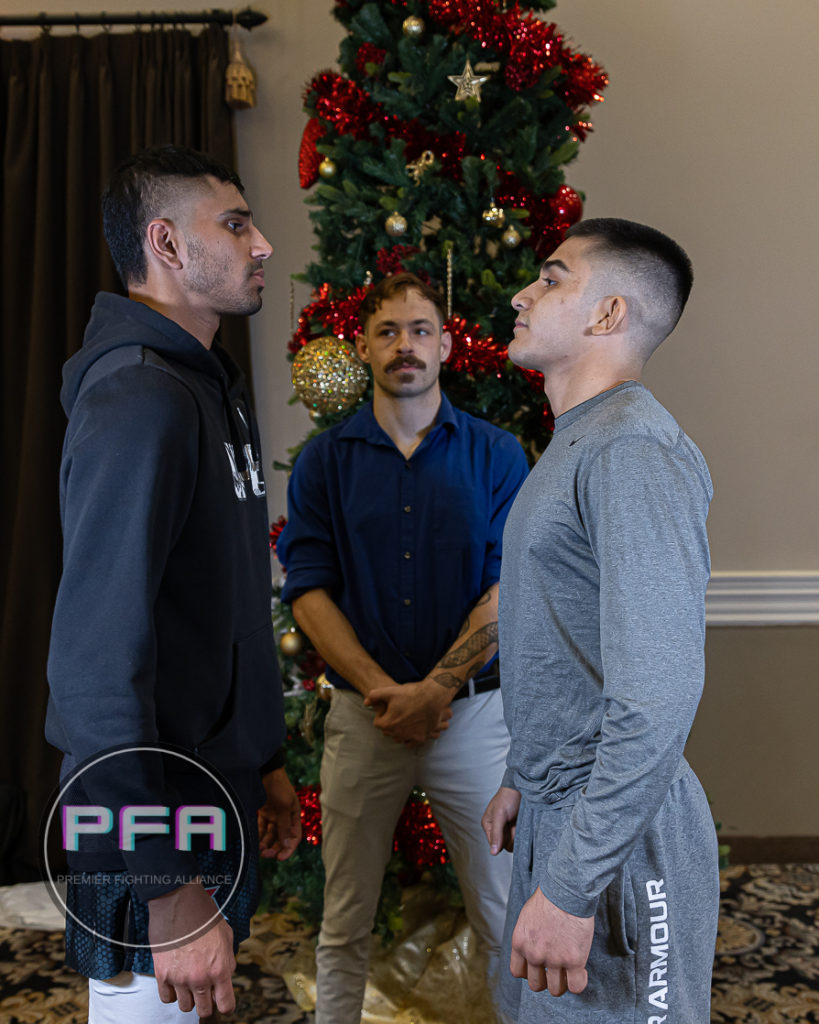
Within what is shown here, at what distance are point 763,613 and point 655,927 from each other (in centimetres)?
222

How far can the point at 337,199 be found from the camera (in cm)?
239

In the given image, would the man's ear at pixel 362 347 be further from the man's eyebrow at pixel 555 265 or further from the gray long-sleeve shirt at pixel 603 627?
the gray long-sleeve shirt at pixel 603 627

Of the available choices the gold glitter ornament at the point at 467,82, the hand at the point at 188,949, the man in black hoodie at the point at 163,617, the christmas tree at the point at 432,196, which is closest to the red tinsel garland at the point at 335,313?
the christmas tree at the point at 432,196

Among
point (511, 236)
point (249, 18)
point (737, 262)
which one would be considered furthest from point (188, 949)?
point (249, 18)

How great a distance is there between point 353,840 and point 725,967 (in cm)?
Answer: 124

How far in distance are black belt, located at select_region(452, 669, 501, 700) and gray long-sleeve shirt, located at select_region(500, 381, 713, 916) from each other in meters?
0.81

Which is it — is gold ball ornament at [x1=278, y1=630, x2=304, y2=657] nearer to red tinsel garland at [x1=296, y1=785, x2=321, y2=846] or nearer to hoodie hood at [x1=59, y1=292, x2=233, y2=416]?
red tinsel garland at [x1=296, y1=785, x2=321, y2=846]

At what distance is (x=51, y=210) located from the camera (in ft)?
10.3

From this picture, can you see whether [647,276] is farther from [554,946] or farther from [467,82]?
[467,82]

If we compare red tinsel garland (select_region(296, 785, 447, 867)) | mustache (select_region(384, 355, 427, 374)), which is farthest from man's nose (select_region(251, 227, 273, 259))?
red tinsel garland (select_region(296, 785, 447, 867))

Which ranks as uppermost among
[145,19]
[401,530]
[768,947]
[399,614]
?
[145,19]

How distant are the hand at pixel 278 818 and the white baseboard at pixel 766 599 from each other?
200cm

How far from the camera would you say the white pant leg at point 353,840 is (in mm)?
1957

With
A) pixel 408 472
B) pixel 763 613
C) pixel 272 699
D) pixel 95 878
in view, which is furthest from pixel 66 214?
pixel 763 613
